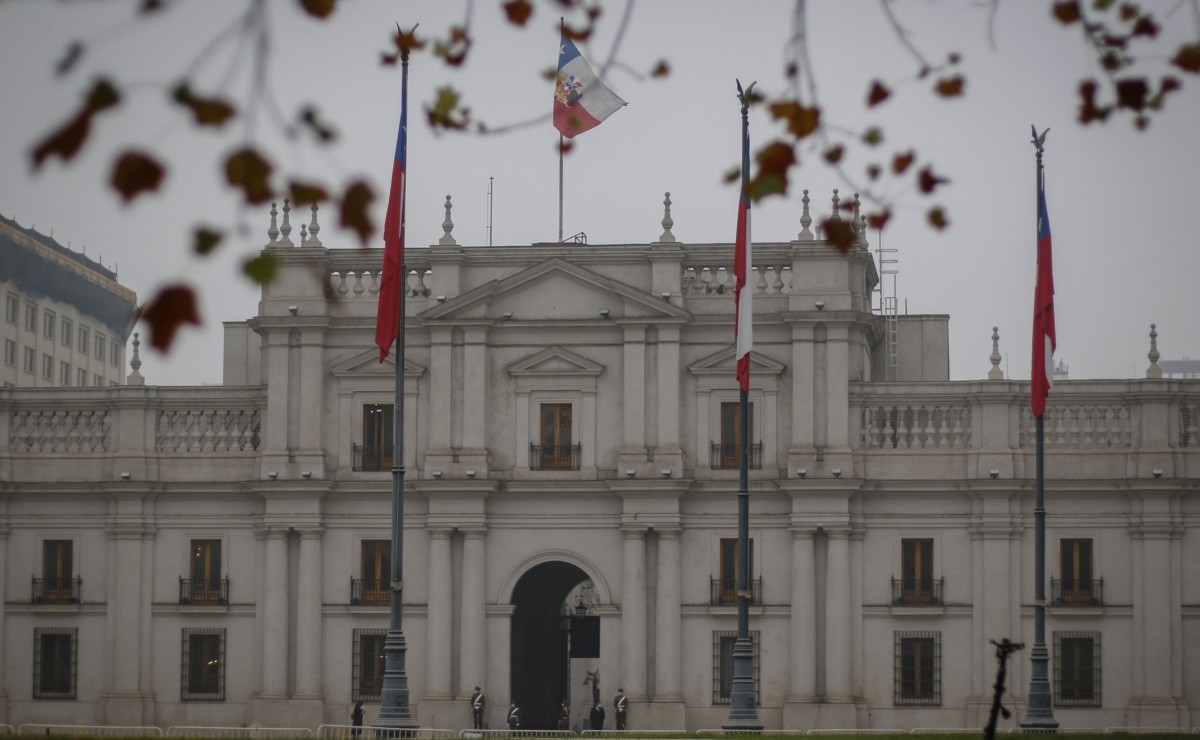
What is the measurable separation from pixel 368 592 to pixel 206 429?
6.75m

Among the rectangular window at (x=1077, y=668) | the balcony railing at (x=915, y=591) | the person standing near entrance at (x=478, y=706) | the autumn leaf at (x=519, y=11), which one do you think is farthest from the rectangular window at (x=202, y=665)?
the autumn leaf at (x=519, y=11)

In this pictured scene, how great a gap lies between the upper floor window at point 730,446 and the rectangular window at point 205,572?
1407 cm

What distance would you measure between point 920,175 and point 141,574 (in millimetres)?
47540

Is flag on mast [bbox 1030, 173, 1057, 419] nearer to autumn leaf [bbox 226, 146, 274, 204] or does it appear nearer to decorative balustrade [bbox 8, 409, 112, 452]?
decorative balustrade [bbox 8, 409, 112, 452]

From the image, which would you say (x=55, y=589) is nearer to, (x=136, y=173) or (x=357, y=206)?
(x=357, y=206)

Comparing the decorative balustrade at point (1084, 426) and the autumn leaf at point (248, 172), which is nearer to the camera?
the autumn leaf at point (248, 172)

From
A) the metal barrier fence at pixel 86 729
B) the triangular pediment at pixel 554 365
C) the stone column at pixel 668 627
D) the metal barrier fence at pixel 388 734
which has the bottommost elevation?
the metal barrier fence at pixel 86 729

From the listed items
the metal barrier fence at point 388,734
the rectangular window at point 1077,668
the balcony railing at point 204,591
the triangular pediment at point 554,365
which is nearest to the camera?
the metal barrier fence at point 388,734

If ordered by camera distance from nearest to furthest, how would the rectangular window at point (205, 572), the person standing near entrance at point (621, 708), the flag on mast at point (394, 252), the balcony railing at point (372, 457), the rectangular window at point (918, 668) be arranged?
the flag on mast at point (394, 252), the person standing near entrance at point (621, 708), the rectangular window at point (918, 668), the balcony railing at point (372, 457), the rectangular window at point (205, 572)

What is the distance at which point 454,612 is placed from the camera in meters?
55.8

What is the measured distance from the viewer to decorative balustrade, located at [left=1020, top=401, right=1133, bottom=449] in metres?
55.5

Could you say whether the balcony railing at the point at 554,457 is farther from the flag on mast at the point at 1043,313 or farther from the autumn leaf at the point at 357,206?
the autumn leaf at the point at 357,206

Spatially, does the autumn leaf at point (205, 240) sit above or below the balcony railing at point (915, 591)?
above

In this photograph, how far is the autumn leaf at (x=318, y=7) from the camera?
35.1 feet
